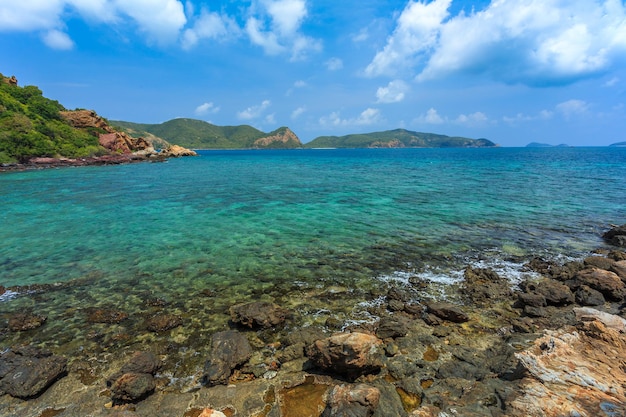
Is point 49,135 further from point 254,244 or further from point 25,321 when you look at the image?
point 25,321

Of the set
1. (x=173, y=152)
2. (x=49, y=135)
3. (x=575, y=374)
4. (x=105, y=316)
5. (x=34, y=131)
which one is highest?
(x=34, y=131)

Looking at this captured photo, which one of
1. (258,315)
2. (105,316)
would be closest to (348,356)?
(258,315)

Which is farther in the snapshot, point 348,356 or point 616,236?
point 616,236

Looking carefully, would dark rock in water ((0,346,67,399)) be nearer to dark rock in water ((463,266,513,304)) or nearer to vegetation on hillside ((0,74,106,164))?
dark rock in water ((463,266,513,304))

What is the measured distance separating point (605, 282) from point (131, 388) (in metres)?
15.9

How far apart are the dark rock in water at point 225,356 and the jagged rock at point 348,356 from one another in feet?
6.53

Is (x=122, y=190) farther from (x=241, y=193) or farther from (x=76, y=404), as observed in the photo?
(x=76, y=404)

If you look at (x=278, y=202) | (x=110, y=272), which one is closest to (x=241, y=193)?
(x=278, y=202)

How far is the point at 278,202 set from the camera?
29703mm

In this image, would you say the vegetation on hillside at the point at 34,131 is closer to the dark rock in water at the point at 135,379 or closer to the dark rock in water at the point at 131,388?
the dark rock in water at the point at 135,379

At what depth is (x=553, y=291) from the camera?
35.3 feet

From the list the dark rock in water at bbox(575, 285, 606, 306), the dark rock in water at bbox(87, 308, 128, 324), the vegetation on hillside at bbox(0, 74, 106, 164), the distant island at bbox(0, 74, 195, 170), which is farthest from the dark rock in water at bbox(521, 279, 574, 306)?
the vegetation on hillside at bbox(0, 74, 106, 164)

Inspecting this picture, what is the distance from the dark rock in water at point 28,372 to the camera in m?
6.70

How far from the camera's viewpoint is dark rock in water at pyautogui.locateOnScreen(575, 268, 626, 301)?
35.6 ft
